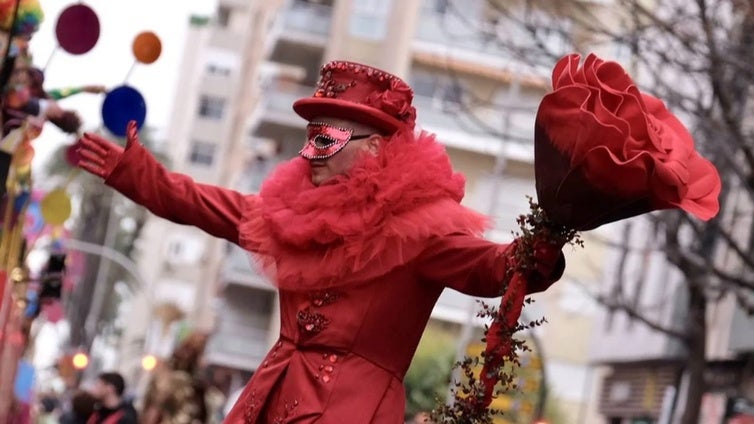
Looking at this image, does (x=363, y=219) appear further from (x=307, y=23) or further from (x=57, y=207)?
(x=307, y=23)

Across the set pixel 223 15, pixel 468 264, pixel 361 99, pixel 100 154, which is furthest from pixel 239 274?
pixel 468 264

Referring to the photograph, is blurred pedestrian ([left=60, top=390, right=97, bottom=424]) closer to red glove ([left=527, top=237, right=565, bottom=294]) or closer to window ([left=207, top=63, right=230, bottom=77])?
red glove ([left=527, top=237, right=565, bottom=294])

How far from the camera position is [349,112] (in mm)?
6656

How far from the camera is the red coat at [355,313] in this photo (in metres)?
6.41

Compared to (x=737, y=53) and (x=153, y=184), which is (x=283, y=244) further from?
(x=737, y=53)

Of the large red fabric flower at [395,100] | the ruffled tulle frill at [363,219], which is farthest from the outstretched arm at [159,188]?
the large red fabric flower at [395,100]

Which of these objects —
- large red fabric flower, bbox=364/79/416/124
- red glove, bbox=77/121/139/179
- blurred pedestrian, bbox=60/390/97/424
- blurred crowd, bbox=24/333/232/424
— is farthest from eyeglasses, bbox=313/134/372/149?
blurred pedestrian, bbox=60/390/97/424

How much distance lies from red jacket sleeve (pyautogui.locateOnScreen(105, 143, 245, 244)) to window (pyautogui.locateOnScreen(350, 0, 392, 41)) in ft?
138

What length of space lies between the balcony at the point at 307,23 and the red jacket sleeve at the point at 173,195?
1774 inches

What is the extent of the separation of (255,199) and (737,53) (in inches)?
418

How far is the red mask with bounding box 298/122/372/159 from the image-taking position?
6.63 metres

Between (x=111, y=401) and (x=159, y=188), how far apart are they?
24.6 feet

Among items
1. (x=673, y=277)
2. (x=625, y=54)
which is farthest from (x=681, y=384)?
(x=625, y=54)

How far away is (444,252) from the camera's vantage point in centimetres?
638
